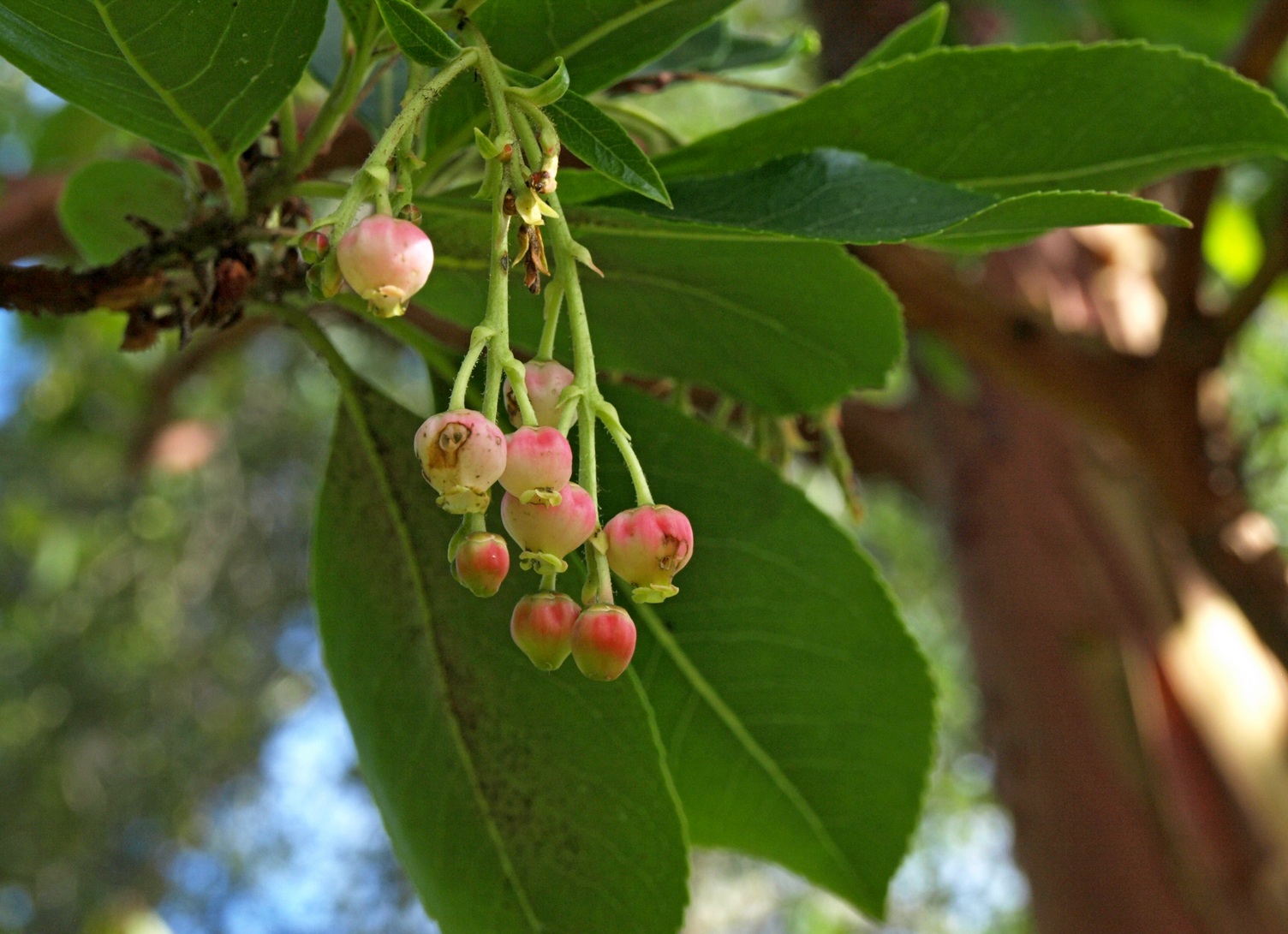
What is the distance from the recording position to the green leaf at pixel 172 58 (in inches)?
28.3

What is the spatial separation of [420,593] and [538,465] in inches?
17.5

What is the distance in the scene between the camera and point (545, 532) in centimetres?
64

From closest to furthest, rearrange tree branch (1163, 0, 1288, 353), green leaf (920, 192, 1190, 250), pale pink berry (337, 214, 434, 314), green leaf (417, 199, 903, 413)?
pale pink berry (337, 214, 434, 314) → green leaf (920, 192, 1190, 250) → green leaf (417, 199, 903, 413) → tree branch (1163, 0, 1288, 353)

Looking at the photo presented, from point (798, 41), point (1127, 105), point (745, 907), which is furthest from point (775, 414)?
point (745, 907)

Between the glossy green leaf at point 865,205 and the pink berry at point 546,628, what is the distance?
260 mm

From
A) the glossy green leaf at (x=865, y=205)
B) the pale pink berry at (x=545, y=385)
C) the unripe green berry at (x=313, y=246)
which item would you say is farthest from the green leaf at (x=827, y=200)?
the unripe green berry at (x=313, y=246)

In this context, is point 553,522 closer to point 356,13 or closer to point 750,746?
point 356,13

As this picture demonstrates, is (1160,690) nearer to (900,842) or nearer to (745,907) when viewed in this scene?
(900,842)

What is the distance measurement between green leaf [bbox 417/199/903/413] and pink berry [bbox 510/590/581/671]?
1.03 feet

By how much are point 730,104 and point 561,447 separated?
6.94 metres

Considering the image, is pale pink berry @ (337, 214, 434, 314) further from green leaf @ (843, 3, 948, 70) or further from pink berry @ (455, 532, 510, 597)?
green leaf @ (843, 3, 948, 70)

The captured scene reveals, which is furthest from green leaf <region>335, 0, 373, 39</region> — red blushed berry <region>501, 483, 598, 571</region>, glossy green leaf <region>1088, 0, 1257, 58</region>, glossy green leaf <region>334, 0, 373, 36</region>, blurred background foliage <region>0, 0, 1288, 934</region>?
blurred background foliage <region>0, 0, 1288, 934</region>

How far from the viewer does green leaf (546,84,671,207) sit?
69cm

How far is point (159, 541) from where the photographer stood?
7.25 meters
